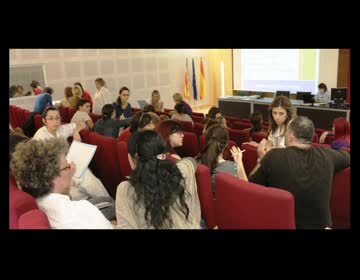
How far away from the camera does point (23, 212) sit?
5.73ft

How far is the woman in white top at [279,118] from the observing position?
3.76 metres

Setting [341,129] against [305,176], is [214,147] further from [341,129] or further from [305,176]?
[341,129]

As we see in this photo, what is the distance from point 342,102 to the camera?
334 inches

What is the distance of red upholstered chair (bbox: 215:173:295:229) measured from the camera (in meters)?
1.73

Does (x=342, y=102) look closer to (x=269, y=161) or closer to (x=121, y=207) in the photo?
(x=269, y=161)

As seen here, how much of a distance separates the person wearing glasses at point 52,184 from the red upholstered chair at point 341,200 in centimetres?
161

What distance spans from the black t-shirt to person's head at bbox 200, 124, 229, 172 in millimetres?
518

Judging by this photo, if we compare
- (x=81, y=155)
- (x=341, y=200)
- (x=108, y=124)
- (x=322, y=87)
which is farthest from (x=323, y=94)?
(x=81, y=155)

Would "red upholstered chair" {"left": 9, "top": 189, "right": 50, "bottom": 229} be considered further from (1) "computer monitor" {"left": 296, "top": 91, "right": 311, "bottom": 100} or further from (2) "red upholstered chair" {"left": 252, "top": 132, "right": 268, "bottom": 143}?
(1) "computer monitor" {"left": 296, "top": 91, "right": 311, "bottom": 100}

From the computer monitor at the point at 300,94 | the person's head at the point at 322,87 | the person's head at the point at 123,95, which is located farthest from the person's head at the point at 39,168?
the computer monitor at the point at 300,94

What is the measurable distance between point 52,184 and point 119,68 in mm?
9041

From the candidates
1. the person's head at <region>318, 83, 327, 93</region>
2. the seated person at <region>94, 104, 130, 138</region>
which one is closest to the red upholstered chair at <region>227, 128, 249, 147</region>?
the seated person at <region>94, 104, 130, 138</region>

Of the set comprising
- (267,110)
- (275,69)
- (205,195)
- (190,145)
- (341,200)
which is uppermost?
(275,69)
